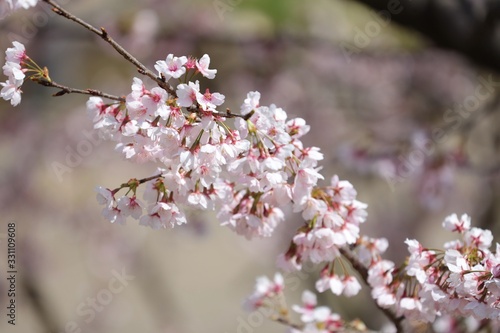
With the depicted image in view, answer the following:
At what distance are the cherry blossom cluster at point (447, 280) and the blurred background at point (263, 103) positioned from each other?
1.23m

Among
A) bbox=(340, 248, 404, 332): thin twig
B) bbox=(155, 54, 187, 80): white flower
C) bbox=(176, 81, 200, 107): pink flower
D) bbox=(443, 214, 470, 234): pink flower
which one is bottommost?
bbox=(340, 248, 404, 332): thin twig

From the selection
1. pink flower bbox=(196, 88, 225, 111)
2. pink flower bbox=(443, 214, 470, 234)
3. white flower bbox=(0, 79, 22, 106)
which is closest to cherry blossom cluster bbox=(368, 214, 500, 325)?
pink flower bbox=(443, 214, 470, 234)

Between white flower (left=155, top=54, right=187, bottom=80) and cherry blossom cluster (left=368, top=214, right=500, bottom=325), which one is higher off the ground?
white flower (left=155, top=54, right=187, bottom=80)

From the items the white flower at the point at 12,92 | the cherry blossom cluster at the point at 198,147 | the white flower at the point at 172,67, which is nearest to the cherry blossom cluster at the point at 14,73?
the white flower at the point at 12,92

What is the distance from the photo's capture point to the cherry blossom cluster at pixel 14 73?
90 cm

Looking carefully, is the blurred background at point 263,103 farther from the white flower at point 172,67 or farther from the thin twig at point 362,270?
the white flower at point 172,67

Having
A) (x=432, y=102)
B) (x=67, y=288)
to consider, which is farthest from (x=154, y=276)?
(x=432, y=102)

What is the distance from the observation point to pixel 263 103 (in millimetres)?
3582

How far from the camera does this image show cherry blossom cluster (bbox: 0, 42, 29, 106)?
0.90 meters

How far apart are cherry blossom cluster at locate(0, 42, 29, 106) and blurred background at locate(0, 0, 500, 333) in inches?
59.6

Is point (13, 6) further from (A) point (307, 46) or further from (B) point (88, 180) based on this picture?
(B) point (88, 180)

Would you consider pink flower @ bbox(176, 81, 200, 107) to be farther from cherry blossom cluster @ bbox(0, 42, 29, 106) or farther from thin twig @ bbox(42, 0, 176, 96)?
cherry blossom cluster @ bbox(0, 42, 29, 106)

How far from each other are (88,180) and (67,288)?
4.05 ft

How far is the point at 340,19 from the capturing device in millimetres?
5000
